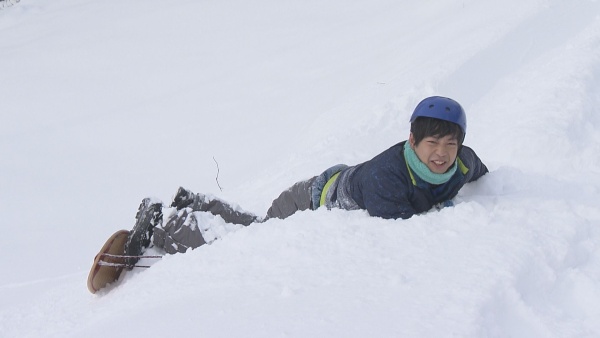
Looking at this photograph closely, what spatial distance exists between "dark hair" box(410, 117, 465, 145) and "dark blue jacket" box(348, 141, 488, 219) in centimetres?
20

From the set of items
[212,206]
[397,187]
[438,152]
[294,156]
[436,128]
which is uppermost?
[436,128]

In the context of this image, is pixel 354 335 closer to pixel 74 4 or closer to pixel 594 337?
pixel 594 337

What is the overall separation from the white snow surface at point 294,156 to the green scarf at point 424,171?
0.16 metres

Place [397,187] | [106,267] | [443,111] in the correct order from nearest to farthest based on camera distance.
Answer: [443,111] → [397,187] → [106,267]

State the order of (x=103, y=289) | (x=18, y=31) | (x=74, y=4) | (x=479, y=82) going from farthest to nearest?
(x=74, y=4) → (x=18, y=31) → (x=479, y=82) → (x=103, y=289)

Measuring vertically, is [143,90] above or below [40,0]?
below

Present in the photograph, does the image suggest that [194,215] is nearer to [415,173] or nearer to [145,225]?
[145,225]

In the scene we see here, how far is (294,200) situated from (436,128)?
1.23 metres

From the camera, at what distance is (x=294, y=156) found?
542 cm

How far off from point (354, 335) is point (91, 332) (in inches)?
51.9

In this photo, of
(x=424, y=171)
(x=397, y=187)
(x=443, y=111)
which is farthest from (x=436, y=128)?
(x=397, y=187)

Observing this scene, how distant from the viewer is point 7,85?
9305 mm

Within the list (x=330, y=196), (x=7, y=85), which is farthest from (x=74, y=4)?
(x=330, y=196)

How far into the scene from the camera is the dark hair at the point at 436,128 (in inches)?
99.9
